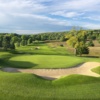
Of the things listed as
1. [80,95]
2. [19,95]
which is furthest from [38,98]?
[80,95]

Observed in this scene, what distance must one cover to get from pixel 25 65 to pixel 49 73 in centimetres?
611

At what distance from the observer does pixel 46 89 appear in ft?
67.6

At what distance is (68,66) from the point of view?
121 feet

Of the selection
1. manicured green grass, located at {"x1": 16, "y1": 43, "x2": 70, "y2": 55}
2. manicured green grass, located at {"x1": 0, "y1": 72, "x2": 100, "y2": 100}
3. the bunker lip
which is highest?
manicured green grass, located at {"x1": 0, "y1": 72, "x2": 100, "y2": 100}

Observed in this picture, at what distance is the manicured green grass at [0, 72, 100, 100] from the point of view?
18.1m

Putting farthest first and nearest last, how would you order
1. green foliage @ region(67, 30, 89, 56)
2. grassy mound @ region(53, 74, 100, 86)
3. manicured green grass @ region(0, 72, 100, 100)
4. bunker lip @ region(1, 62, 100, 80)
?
green foliage @ region(67, 30, 89, 56)
bunker lip @ region(1, 62, 100, 80)
grassy mound @ region(53, 74, 100, 86)
manicured green grass @ region(0, 72, 100, 100)

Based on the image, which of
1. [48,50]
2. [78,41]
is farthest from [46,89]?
[48,50]

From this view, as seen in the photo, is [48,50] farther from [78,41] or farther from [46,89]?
[46,89]

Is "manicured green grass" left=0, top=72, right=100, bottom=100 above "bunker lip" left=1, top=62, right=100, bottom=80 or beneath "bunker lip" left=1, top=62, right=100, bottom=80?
above

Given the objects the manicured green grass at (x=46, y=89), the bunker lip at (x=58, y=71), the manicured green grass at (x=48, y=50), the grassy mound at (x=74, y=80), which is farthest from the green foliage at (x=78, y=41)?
the manicured green grass at (x=46, y=89)

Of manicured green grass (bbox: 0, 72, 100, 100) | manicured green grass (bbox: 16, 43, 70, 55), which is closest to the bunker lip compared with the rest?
manicured green grass (bbox: 0, 72, 100, 100)

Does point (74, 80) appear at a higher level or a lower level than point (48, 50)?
higher

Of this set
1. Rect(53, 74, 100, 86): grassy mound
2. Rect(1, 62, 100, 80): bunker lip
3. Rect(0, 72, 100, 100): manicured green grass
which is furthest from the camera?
Rect(1, 62, 100, 80): bunker lip

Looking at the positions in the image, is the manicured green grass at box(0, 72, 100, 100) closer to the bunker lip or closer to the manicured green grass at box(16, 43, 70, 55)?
the bunker lip
